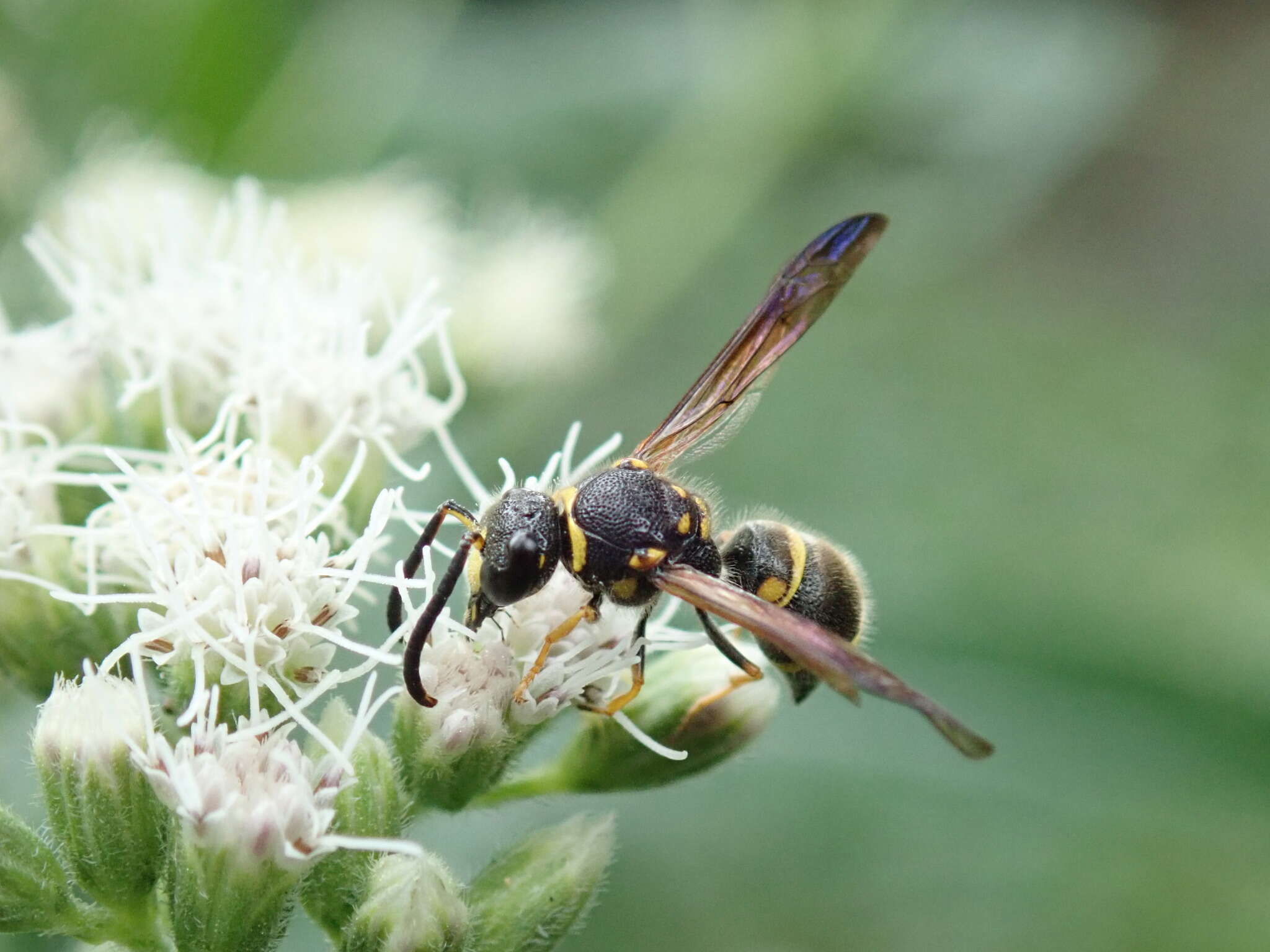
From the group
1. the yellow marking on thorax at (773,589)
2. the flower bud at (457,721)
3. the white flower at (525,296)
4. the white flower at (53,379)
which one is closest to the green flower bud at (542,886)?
the flower bud at (457,721)

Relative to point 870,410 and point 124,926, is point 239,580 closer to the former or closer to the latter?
point 124,926

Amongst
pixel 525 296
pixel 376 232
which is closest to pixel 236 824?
pixel 376 232

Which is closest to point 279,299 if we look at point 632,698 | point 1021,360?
point 632,698

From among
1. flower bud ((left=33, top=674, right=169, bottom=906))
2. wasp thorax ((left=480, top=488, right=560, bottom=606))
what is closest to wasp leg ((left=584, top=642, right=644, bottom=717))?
wasp thorax ((left=480, top=488, right=560, bottom=606))

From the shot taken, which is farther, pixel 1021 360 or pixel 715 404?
pixel 1021 360

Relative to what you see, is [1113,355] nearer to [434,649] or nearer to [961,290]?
[961,290]

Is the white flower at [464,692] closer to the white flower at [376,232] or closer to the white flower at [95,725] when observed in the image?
the white flower at [95,725]
